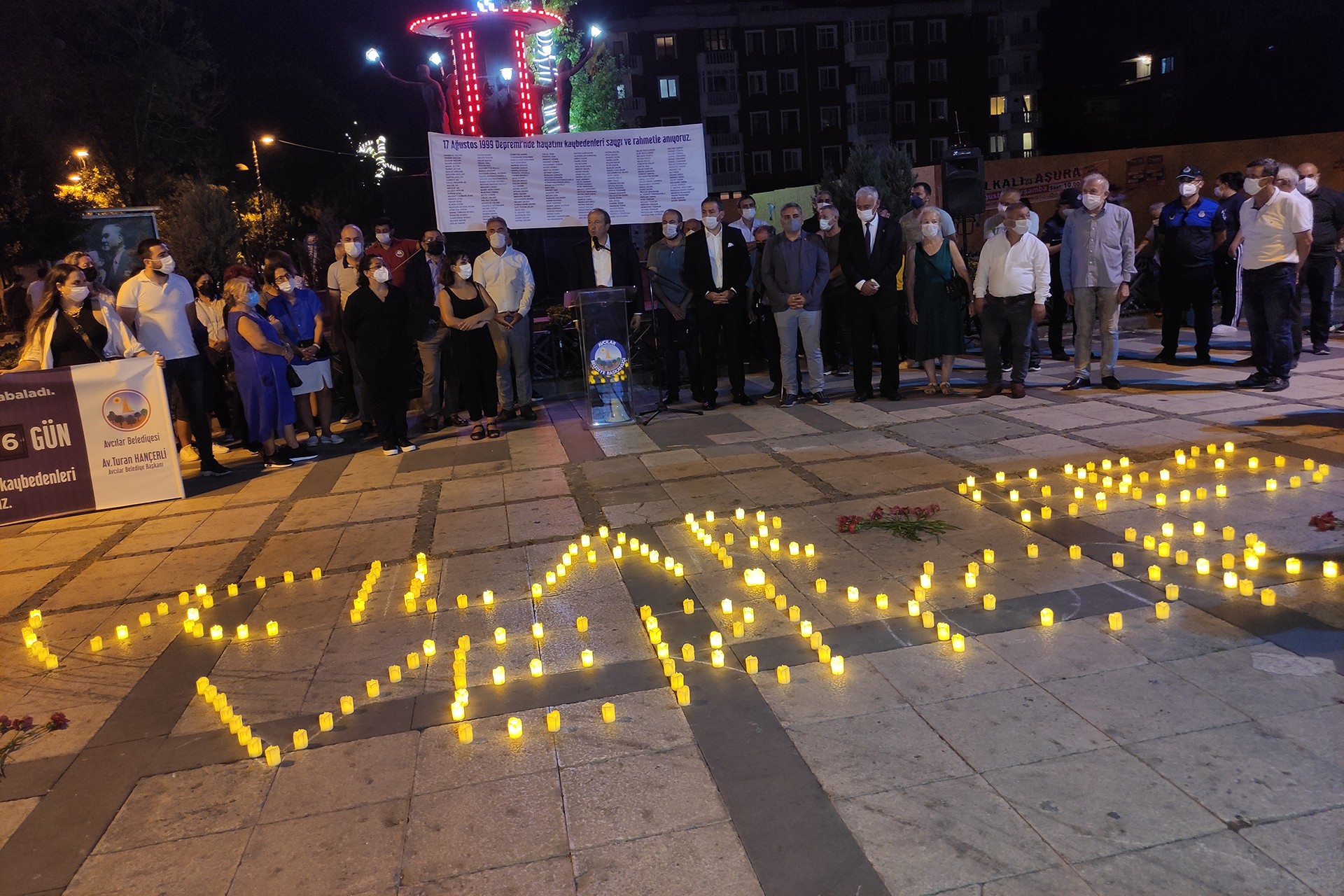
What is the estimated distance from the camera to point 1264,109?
4447cm

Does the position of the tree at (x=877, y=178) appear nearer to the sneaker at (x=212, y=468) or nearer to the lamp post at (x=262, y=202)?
the sneaker at (x=212, y=468)

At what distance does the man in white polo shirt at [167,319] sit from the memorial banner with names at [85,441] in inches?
20.8

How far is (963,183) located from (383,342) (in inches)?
346

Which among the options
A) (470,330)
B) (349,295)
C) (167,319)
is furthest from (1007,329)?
(167,319)

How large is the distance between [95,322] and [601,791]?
24.4 ft

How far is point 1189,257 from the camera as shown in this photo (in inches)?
420

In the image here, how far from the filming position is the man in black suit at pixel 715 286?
10.2 meters

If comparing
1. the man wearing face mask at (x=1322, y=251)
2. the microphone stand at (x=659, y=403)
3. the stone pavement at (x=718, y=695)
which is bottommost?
the stone pavement at (x=718, y=695)

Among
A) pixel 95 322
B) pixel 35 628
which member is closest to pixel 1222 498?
pixel 35 628

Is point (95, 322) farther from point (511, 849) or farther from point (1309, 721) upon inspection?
point (1309, 721)

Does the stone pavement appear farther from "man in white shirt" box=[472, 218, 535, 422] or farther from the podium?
"man in white shirt" box=[472, 218, 535, 422]

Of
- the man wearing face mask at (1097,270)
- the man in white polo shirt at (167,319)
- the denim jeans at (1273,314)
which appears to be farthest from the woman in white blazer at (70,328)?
the denim jeans at (1273,314)

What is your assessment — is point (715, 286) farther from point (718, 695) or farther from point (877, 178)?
point (718, 695)

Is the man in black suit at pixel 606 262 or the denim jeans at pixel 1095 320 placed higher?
the man in black suit at pixel 606 262
